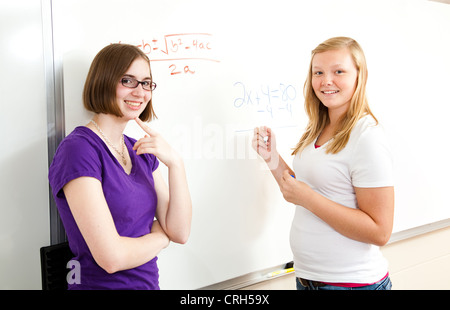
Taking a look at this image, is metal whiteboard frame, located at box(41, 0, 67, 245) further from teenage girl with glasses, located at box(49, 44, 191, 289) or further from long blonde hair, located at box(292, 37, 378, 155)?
long blonde hair, located at box(292, 37, 378, 155)

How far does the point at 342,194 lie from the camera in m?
1.07

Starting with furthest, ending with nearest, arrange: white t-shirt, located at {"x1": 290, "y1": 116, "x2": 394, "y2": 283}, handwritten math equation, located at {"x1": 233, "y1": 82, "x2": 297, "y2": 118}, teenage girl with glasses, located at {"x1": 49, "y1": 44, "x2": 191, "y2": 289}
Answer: handwritten math equation, located at {"x1": 233, "y1": 82, "x2": 297, "y2": 118} < white t-shirt, located at {"x1": 290, "y1": 116, "x2": 394, "y2": 283} < teenage girl with glasses, located at {"x1": 49, "y1": 44, "x2": 191, "y2": 289}

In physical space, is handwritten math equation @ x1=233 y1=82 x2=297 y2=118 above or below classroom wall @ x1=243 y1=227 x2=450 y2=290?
above

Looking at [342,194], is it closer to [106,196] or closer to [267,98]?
[267,98]

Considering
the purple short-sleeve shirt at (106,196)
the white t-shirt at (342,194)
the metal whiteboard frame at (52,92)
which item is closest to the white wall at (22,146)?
the metal whiteboard frame at (52,92)

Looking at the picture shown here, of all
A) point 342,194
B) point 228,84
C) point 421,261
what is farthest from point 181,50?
point 421,261

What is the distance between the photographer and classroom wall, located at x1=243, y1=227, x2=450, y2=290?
184 cm

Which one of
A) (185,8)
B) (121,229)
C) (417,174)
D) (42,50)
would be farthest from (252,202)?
(417,174)

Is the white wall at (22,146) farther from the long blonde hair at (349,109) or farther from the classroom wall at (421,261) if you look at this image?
the classroom wall at (421,261)

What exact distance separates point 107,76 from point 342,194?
2.33ft

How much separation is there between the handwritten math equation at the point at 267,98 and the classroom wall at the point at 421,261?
902 millimetres

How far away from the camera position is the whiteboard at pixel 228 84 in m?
1.03

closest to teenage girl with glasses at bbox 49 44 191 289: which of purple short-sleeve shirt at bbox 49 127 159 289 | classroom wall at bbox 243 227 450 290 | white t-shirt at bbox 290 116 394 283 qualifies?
purple short-sleeve shirt at bbox 49 127 159 289
